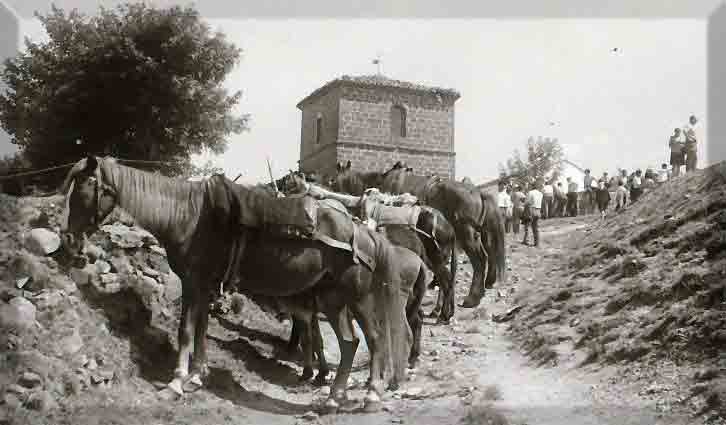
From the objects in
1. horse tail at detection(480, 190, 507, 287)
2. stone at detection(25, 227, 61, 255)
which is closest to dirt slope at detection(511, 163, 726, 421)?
horse tail at detection(480, 190, 507, 287)

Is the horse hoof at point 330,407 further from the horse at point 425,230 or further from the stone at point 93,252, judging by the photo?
the stone at point 93,252

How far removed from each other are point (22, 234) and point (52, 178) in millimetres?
10886

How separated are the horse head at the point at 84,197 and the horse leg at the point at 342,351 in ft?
9.06

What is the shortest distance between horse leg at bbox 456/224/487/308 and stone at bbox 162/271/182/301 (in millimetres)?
5618

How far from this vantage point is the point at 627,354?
24.9ft

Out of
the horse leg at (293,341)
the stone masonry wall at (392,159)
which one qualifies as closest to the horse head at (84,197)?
the horse leg at (293,341)

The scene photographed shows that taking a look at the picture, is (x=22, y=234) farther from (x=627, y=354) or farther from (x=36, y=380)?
(x=627, y=354)

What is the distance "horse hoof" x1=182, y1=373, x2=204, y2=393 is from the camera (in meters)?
6.66

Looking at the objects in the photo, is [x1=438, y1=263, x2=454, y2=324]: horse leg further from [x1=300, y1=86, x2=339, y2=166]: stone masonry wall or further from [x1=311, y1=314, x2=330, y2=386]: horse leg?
[x1=300, y1=86, x2=339, y2=166]: stone masonry wall

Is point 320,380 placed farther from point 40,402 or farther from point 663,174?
point 663,174

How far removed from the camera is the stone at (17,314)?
580cm

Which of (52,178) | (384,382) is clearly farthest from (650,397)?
(52,178)

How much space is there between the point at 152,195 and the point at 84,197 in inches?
27.8

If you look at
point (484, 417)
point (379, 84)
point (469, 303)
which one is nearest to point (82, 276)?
point (484, 417)
